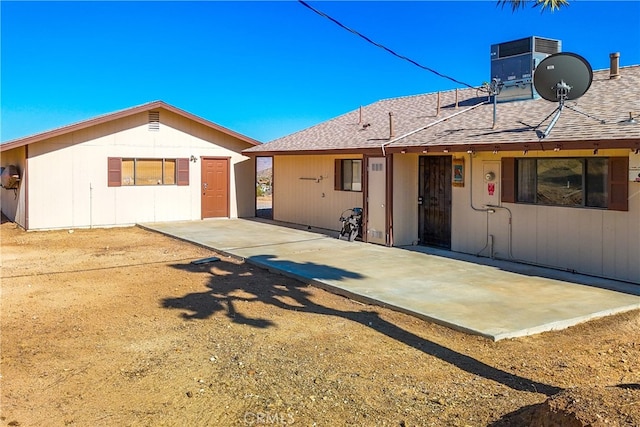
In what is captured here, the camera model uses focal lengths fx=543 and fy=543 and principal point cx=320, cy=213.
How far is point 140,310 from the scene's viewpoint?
7.28 metres

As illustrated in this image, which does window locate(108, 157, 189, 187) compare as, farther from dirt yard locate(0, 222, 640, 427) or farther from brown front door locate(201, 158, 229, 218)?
dirt yard locate(0, 222, 640, 427)

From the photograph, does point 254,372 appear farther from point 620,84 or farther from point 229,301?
point 620,84

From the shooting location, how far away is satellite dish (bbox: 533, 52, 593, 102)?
976cm

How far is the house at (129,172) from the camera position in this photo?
1620cm

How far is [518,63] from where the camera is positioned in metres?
13.2

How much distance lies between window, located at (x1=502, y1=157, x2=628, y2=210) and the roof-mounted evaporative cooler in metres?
3.01

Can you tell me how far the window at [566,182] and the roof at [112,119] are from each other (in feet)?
36.2

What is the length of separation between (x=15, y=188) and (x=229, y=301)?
43.2 feet

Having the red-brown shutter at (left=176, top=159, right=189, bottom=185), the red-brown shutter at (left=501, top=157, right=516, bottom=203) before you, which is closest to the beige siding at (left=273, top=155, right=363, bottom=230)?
the red-brown shutter at (left=176, top=159, right=189, bottom=185)

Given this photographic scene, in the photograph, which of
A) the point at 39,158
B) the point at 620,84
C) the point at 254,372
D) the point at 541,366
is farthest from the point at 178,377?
the point at 39,158

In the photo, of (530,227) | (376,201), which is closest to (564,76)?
(530,227)

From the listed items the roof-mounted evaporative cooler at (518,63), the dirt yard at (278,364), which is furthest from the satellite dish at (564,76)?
the dirt yard at (278,364)

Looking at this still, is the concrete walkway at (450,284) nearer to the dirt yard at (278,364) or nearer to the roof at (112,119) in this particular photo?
the dirt yard at (278,364)

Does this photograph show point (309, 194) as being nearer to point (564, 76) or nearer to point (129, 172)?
point (129, 172)
